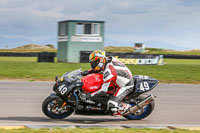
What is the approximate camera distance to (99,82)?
23.8ft

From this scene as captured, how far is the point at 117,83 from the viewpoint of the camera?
24.2ft

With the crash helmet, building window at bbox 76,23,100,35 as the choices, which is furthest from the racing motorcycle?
building window at bbox 76,23,100,35

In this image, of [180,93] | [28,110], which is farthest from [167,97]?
[28,110]

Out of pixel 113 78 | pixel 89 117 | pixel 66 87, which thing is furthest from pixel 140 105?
pixel 66 87

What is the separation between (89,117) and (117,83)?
3.92 feet

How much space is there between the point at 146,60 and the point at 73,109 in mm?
19900

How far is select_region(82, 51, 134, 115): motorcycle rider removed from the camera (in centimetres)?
715

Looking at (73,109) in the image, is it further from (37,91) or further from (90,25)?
(90,25)

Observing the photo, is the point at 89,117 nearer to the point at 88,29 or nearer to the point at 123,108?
the point at 123,108

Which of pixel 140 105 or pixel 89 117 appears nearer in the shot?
pixel 140 105

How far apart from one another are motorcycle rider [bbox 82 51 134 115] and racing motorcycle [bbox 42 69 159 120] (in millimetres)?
97

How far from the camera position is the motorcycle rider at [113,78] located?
7148mm

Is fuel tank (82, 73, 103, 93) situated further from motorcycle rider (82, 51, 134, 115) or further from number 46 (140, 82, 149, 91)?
number 46 (140, 82, 149, 91)

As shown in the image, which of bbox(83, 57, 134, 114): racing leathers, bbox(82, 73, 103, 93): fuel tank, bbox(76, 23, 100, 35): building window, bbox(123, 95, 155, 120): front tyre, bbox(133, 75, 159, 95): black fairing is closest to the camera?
bbox(83, 57, 134, 114): racing leathers
